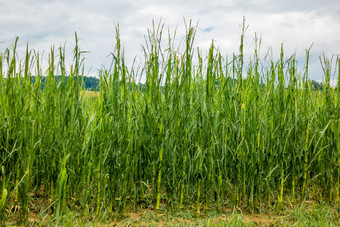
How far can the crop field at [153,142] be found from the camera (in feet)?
8.90

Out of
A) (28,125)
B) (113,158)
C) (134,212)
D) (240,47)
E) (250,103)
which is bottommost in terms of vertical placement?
(134,212)

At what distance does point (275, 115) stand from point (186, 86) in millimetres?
1007

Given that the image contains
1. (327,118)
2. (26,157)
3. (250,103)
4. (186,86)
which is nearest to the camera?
(26,157)

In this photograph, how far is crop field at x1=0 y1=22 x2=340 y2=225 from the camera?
2.71m

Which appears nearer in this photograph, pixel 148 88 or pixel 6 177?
pixel 6 177

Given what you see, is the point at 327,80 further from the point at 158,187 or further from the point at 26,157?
the point at 26,157

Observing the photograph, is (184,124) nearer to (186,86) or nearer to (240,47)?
(186,86)

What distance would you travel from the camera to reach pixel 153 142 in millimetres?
2875

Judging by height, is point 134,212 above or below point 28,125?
below

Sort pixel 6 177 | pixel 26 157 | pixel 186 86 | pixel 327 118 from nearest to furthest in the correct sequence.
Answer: pixel 26 157, pixel 6 177, pixel 186 86, pixel 327 118

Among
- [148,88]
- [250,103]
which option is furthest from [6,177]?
[250,103]

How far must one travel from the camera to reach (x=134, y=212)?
3000 mm


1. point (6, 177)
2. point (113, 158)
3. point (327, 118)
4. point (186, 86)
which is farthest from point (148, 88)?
point (327, 118)

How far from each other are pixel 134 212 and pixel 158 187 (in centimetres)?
36
